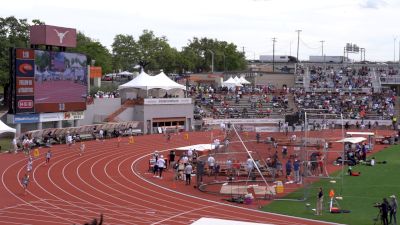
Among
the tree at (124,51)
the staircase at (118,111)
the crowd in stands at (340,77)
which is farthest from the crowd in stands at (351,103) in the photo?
the tree at (124,51)

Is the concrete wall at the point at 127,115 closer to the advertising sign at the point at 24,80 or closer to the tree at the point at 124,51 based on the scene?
the advertising sign at the point at 24,80

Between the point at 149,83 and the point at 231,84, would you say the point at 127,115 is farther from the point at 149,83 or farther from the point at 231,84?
the point at 231,84

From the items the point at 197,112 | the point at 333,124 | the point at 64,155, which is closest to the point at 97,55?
the point at 197,112

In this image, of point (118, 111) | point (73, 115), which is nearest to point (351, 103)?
point (118, 111)

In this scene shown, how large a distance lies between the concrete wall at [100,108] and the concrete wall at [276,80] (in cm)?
3732

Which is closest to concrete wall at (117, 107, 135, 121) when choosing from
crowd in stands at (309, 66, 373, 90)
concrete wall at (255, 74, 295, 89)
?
crowd in stands at (309, 66, 373, 90)

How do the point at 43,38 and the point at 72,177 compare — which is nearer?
the point at 72,177

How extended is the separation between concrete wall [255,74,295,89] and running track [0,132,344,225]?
55546 millimetres

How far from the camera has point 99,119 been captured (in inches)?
2299

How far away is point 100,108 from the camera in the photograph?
2330 inches

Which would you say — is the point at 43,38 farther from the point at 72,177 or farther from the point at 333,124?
the point at 333,124

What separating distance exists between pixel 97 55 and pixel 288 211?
8643cm

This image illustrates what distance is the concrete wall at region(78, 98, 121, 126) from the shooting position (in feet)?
190

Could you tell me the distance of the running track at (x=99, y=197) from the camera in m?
22.5
